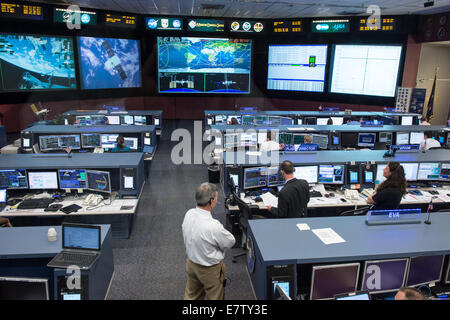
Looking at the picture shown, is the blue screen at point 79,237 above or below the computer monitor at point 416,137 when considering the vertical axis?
below

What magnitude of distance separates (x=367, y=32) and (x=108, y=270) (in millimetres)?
12125

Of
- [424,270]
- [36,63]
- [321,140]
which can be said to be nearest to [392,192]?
[424,270]

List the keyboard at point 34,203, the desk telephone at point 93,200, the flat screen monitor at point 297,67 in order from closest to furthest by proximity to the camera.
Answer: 1. the keyboard at point 34,203
2. the desk telephone at point 93,200
3. the flat screen monitor at point 297,67

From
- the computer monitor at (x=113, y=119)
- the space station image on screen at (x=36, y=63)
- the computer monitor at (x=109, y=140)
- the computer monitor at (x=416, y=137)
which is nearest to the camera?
the computer monitor at (x=109, y=140)

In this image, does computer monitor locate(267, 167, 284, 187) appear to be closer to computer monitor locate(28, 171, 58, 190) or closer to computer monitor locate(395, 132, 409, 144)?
computer monitor locate(28, 171, 58, 190)

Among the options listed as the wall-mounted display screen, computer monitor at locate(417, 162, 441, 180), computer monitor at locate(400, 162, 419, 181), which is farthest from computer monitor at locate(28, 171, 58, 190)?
the wall-mounted display screen

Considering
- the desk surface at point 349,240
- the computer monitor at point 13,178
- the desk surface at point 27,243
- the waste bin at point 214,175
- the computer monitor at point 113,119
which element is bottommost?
the waste bin at point 214,175

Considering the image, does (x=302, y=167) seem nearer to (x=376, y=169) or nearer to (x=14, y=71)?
(x=376, y=169)

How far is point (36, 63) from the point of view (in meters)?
11.2

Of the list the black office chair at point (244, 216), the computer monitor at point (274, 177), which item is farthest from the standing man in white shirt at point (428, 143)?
the black office chair at point (244, 216)

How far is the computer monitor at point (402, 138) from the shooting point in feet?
27.7

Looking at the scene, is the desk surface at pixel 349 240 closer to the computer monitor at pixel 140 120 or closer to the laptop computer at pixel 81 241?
the laptop computer at pixel 81 241

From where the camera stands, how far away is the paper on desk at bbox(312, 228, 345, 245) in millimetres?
3188

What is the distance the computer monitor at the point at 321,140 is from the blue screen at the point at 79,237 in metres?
6.04
